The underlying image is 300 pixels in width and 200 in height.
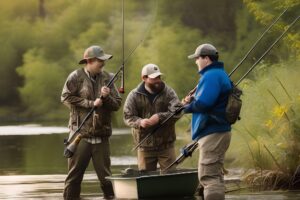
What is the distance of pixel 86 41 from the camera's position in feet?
275

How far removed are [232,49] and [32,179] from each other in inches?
1596

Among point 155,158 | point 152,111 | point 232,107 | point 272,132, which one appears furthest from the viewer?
point 272,132

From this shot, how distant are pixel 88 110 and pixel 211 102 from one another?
9.12 ft

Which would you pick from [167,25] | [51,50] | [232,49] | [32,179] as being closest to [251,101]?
[32,179]

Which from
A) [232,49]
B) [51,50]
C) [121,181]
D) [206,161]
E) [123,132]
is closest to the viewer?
[206,161]

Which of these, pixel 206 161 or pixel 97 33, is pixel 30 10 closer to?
pixel 97 33

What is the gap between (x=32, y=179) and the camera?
756 inches

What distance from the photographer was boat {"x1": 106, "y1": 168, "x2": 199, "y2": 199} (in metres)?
13.7

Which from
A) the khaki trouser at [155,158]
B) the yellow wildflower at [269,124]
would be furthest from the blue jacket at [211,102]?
the yellow wildflower at [269,124]

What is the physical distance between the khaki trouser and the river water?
0.88m

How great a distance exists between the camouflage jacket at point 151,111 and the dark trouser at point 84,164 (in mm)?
464

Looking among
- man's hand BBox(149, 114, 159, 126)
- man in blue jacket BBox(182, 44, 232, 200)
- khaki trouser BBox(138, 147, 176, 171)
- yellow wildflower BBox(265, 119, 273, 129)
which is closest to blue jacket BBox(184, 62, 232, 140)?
man in blue jacket BBox(182, 44, 232, 200)

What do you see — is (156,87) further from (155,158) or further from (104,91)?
(155,158)

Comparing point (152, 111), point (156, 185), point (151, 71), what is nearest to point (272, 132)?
point (152, 111)
